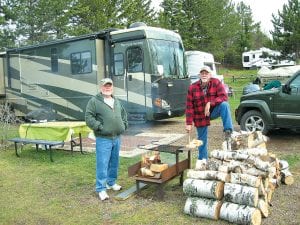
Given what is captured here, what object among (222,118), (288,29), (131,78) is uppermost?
(288,29)

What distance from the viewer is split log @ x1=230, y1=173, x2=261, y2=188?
4.84 m

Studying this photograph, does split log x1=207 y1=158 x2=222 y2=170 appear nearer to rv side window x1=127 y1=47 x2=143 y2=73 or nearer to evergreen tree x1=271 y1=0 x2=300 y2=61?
rv side window x1=127 y1=47 x2=143 y2=73

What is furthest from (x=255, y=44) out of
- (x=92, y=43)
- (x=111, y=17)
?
(x=92, y=43)

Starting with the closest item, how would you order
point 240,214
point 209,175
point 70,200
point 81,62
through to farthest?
point 240,214 → point 209,175 → point 70,200 → point 81,62

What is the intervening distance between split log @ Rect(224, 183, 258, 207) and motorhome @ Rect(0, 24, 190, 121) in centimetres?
710

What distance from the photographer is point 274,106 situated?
31.0 ft

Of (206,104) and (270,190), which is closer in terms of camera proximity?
(270,190)

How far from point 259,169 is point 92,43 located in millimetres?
8805

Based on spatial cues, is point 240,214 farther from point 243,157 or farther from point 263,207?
point 243,157

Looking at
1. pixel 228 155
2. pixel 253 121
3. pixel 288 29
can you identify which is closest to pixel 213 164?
pixel 228 155

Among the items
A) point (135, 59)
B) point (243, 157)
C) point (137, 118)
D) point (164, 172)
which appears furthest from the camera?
point (137, 118)

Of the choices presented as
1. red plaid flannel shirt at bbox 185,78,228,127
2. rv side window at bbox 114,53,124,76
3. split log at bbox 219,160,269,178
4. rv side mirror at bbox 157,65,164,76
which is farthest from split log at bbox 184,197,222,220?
rv side window at bbox 114,53,124,76

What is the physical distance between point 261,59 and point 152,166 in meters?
44.5

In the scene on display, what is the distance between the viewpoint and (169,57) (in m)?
12.6
